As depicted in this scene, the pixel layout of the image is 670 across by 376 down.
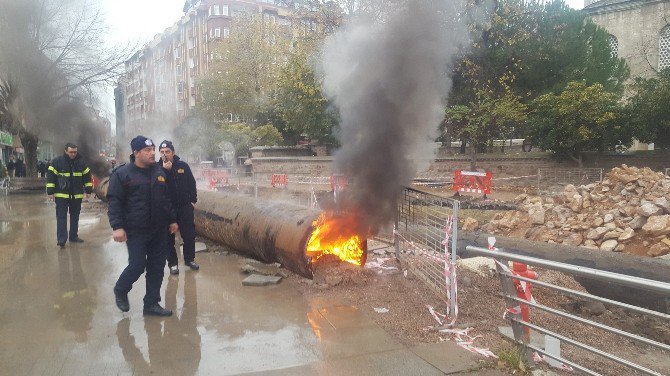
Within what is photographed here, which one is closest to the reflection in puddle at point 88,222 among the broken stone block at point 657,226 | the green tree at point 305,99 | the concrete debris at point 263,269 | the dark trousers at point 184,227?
the dark trousers at point 184,227

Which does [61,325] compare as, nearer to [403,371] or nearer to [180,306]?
[180,306]

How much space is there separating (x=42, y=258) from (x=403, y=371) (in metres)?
5.90

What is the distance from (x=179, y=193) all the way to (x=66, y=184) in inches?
107

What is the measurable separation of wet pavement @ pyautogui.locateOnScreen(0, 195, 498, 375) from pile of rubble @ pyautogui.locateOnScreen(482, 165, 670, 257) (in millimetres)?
5964

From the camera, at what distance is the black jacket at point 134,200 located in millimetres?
4176

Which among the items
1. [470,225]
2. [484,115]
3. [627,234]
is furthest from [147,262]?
[484,115]

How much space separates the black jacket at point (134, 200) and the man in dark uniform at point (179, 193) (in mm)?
1433

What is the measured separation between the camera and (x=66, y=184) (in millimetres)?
7305

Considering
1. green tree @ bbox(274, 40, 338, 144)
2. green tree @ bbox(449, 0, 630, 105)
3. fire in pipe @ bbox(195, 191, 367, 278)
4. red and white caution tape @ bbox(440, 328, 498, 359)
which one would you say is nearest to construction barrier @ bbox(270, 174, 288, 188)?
green tree @ bbox(274, 40, 338, 144)

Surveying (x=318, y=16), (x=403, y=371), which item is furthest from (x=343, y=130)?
(x=318, y=16)

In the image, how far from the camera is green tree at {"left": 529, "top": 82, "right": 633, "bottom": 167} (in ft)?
54.9

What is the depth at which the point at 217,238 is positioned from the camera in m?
7.18

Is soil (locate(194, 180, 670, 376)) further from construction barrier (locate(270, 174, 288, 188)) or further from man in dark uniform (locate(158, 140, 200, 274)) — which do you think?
construction barrier (locate(270, 174, 288, 188))

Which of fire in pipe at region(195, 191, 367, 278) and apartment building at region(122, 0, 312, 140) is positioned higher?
apartment building at region(122, 0, 312, 140)
